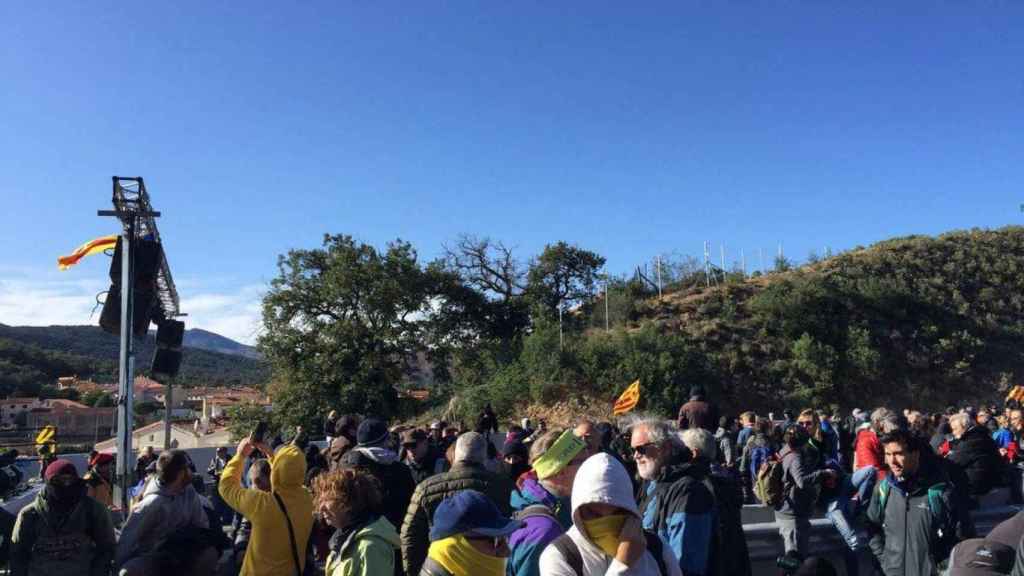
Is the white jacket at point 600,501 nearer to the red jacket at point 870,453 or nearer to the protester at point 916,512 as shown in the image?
the protester at point 916,512

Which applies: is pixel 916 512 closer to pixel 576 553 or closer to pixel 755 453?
pixel 576 553

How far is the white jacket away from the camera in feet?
7.80

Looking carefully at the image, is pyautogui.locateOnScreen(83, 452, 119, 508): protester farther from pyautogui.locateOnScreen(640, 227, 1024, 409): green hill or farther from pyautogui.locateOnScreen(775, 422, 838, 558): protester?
pyautogui.locateOnScreen(640, 227, 1024, 409): green hill

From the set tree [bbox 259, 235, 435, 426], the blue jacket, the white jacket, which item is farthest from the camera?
tree [bbox 259, 235, 435, 426]

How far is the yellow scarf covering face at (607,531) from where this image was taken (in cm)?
241

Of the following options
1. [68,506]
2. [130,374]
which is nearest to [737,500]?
[68,506]

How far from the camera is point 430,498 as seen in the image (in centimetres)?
383

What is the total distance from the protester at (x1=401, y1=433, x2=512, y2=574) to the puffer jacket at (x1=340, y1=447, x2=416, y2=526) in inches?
23.2

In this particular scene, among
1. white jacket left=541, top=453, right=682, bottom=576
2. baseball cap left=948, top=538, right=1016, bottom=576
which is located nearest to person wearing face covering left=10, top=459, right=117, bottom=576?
white jacket left=541, top=453, right=682, bottom=576

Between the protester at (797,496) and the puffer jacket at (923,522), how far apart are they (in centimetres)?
126

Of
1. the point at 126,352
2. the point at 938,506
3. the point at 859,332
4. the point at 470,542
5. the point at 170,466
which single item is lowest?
the point at 938,506

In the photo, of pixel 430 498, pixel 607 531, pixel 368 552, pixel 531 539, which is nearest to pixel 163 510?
pixel 430 498

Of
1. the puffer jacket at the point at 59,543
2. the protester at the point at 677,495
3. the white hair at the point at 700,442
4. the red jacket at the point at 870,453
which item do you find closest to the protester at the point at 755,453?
the red jacket at the point at 870,453

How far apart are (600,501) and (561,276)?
30.3 m
